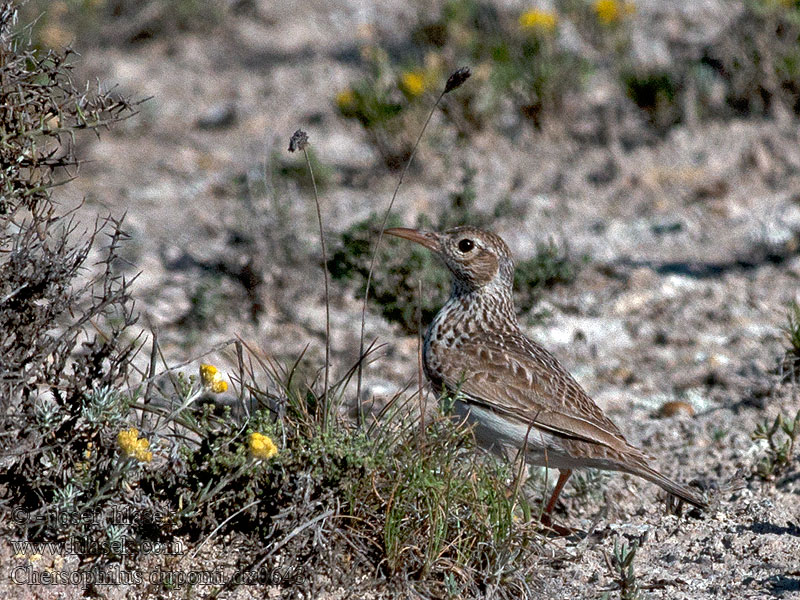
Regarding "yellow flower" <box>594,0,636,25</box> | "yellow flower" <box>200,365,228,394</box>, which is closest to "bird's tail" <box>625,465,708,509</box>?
"yellow flower" <box>200,365,228,394</box>

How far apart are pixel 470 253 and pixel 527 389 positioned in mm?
924

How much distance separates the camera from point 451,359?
17.3 ft

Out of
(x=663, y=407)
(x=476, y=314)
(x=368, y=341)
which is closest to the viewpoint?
(x=476, y=314)

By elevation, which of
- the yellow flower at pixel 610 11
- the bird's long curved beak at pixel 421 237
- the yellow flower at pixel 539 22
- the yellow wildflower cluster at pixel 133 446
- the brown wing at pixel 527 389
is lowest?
the brown wing at pixel 527 389

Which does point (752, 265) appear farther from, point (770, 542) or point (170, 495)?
point (170, 495)

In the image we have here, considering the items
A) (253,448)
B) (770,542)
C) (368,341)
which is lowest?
(368,341)

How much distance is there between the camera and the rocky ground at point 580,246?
15.9 ft

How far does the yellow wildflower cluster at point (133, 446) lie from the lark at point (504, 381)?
1.29 metres

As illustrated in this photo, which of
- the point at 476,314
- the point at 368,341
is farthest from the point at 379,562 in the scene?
the point at 368,341

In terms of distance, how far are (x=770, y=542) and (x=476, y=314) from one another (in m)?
1.83

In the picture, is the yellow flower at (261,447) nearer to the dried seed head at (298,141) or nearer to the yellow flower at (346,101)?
the dried seed head at (298,141)

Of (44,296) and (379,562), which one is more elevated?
(44,296)

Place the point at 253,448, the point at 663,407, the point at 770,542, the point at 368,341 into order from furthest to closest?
1. the point at 368,341
2. the point at 663,407
3. the point at 770,542
4. the point at 253,448

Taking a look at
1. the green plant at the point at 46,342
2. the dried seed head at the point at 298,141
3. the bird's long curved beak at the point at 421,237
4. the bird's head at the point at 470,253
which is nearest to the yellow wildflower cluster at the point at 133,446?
the green plant at the point at 46,342
